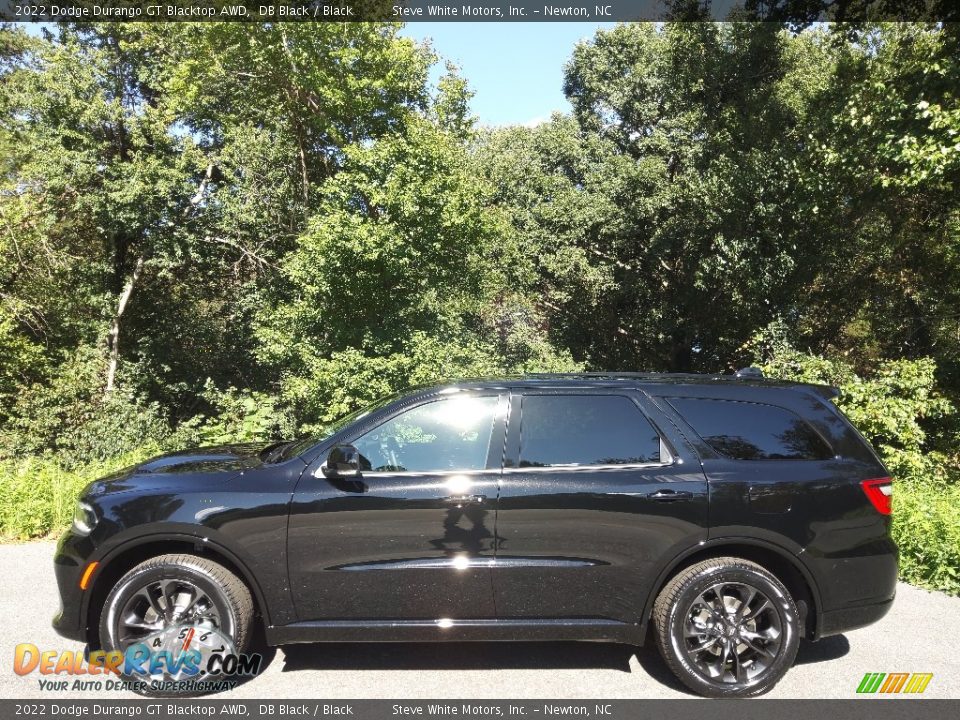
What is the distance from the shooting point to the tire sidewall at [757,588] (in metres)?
3.71

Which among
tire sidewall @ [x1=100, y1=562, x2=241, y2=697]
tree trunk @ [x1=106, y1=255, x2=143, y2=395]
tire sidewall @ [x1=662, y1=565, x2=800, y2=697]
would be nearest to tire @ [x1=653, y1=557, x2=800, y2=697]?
tire sidewall @ [x1=662, y1=565, x2=800, y2=697]

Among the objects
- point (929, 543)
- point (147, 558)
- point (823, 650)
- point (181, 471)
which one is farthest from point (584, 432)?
point (929, 543)

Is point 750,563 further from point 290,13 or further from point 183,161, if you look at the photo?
point 183,161

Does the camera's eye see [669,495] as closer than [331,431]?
Yes

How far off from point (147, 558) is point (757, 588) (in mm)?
3365

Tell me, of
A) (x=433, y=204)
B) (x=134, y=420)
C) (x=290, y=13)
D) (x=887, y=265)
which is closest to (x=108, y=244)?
(x=134, y=420)

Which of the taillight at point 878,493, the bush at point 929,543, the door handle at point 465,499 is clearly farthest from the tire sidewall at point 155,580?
the bush at point 929,543

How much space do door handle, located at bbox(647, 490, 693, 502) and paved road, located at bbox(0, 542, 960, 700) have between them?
1.03 meters

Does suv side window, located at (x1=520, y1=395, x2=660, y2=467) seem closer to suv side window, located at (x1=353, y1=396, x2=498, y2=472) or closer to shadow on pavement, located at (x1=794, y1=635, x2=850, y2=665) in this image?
suv side window, located at (x1=353, y1=396, x2=498, y2=472)

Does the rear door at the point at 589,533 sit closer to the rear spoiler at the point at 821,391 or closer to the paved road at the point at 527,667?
the paved road at the point at 527,667

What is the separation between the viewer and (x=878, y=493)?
3.90 m

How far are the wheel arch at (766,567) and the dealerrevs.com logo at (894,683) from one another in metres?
0.36

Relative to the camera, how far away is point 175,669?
12.1 ft

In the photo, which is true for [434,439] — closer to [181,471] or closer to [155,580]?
[181,471]
